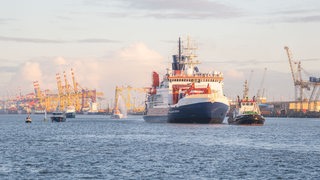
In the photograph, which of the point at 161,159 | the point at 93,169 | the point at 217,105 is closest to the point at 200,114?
the point at 217,105

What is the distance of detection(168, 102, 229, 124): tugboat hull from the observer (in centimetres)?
13725

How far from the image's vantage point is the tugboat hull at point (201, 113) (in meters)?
137

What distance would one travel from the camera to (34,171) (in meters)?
56.9

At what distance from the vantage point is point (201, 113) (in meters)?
139

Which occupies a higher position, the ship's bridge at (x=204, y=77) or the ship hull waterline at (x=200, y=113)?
the ship's bridge at (x=204, y=77)

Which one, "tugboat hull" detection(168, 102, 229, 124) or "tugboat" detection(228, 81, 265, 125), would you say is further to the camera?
"tugboat" detection(228, 81, 265, 125)

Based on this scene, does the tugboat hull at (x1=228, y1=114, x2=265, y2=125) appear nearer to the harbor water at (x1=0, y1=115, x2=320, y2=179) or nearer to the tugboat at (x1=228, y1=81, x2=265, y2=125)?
the tugboat at (x1=228, y1=81, x2=265, y2=125)

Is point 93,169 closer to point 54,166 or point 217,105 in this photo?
point 54,166

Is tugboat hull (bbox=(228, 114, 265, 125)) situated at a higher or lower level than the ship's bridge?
lower

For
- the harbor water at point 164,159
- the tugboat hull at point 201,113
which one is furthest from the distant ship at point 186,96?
the harbor water at point 164,159

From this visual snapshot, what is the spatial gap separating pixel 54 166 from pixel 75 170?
4.08 meters

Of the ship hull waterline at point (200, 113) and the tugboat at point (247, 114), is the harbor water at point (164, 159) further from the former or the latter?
the tugboat at point (247, 114)

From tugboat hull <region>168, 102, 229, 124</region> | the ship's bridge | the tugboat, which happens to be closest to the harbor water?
tugboat hull <region>168, 102, 229, 124</region>

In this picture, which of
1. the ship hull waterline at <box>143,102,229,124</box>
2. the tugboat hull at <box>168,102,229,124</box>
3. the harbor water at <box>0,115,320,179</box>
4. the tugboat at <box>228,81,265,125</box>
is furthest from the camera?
the tugboat at <box>228,81,265,125</box>
